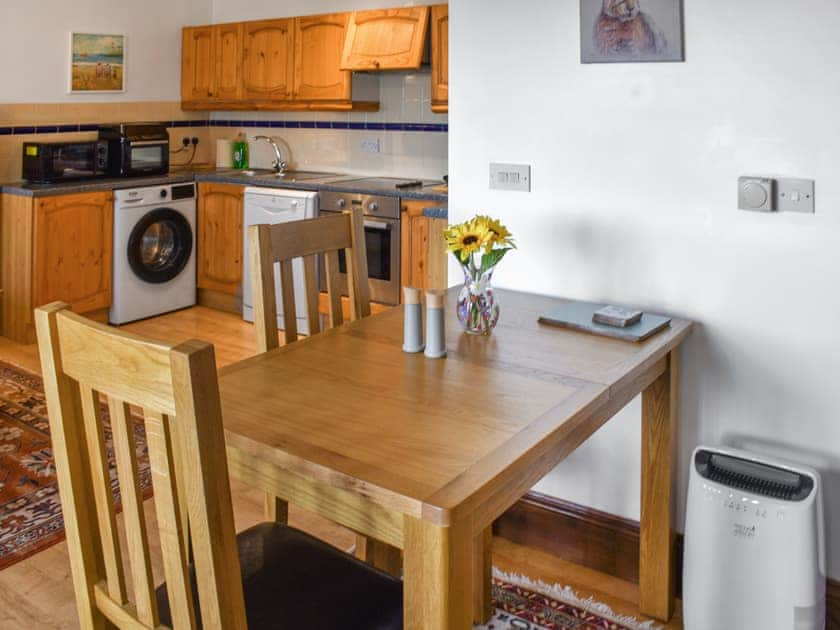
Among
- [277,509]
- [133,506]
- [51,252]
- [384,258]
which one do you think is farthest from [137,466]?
[51,252]

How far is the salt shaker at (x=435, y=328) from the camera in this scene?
188 cm

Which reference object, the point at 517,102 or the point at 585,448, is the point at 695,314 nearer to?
the point at 585,448

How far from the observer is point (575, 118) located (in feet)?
7.86

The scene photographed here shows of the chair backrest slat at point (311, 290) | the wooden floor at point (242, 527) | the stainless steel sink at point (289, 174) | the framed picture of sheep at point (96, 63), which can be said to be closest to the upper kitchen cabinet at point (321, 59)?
the stainless steel sink at point (289, 174)

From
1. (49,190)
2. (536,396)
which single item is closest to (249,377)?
(536,396)

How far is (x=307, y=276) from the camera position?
7.23 ft

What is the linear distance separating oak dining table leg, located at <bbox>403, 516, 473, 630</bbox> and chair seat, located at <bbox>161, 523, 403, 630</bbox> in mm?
202

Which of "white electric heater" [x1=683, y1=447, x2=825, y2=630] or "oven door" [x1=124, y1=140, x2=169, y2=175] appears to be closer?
"white electric heater" [x1=683, y1=447, x2=825, y2=630]

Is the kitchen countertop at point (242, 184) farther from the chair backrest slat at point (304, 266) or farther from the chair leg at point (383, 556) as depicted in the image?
the chair leg at point (383, 556)

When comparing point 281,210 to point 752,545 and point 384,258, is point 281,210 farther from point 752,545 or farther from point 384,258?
point 752,545

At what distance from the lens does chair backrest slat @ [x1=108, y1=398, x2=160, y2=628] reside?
121 centimetres

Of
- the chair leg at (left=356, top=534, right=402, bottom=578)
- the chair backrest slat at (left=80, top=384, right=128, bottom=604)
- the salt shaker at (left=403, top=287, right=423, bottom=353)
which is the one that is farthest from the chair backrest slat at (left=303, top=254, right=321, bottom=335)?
the chair backrest slat at (left=80, top=384, right=128, bottom=604)

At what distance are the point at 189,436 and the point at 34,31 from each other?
194 inches

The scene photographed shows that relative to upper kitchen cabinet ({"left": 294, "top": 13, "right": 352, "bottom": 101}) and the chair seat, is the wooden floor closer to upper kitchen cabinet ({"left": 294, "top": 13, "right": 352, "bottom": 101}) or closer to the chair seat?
the chair seat
